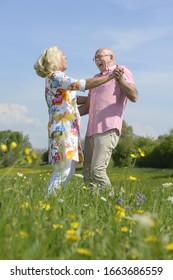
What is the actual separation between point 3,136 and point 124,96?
6.82 feet

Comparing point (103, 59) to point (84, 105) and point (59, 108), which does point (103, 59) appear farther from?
point (59, 108)

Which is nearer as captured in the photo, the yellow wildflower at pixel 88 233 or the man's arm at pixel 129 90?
the yellow wildflower at pixel 88 233

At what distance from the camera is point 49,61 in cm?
586

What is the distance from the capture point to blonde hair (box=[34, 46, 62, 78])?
5852 mm

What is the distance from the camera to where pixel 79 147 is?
6031mm

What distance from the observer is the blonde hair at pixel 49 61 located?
5852mm

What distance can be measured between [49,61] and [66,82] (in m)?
0.35

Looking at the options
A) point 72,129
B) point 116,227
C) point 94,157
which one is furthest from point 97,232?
point 94,157

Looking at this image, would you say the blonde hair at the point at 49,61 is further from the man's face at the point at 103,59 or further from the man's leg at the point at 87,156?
the man's leg at the point at 87,156

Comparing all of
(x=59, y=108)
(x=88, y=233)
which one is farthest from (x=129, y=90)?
(x=88, y=233)

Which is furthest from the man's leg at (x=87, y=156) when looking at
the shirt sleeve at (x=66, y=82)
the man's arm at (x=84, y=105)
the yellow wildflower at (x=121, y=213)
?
the yellow wildflower at (x=121, y=213)

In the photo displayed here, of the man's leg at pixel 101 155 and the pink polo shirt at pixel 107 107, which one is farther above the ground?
the pink polo shirt at pixel 107 107
